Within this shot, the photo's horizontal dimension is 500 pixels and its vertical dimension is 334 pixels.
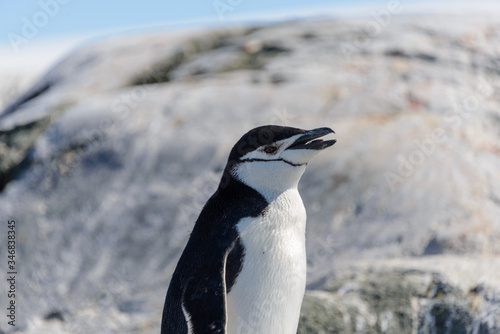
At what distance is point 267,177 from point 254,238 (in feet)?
0.79

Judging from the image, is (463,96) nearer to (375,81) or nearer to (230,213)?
(375,81)

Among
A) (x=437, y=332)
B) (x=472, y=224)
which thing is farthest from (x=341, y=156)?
(x=437, y=332)

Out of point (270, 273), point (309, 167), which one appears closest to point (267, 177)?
point (270, 273)

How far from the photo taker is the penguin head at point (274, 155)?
2814 millimetres

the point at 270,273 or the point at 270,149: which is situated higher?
the point at 270,149

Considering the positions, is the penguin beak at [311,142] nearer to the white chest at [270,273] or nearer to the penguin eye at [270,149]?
the penguin eye at [270,149]

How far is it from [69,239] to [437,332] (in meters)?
2.79

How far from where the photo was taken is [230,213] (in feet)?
9.40

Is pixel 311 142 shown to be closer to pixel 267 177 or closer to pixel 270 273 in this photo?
pixel 267 177

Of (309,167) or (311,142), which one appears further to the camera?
(309,167)

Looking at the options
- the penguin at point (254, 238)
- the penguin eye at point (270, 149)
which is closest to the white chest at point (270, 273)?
the penguin at point (254, 238)

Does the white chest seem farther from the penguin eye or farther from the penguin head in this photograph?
the penguin eye

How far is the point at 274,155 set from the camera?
284 cm

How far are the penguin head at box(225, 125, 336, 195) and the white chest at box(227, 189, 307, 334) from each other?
9 cm
